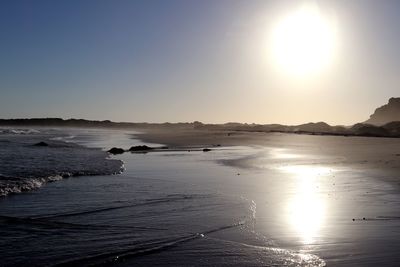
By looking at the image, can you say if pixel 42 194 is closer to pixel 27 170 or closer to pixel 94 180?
pixel 94 180

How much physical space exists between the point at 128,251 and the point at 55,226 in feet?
9.64

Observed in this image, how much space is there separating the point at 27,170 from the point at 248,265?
16.5m

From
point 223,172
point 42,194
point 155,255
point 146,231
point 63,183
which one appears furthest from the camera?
point 223,172

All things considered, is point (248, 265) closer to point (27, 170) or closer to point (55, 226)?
point (55, 226)

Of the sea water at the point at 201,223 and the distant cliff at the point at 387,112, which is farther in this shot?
the distant cliff at the point at 387,112

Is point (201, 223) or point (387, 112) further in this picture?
point (387, 112)

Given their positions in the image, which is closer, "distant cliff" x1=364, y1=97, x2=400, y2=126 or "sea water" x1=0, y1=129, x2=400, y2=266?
"sea water" x1=0, y1=129, x2=400, y2=266

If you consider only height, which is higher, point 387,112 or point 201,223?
point 387,112

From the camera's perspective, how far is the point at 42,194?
15836 mm

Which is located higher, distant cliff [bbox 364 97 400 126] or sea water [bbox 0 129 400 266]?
distant cliff [bbox 364 97 400 126]

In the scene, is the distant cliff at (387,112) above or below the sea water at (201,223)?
above

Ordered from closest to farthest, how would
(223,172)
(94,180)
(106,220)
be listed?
(106,220), (94,180), (223,172)

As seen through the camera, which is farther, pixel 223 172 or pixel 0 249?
pixel 223 172

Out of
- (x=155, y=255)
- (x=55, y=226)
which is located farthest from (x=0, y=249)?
(x=155, y=255)
